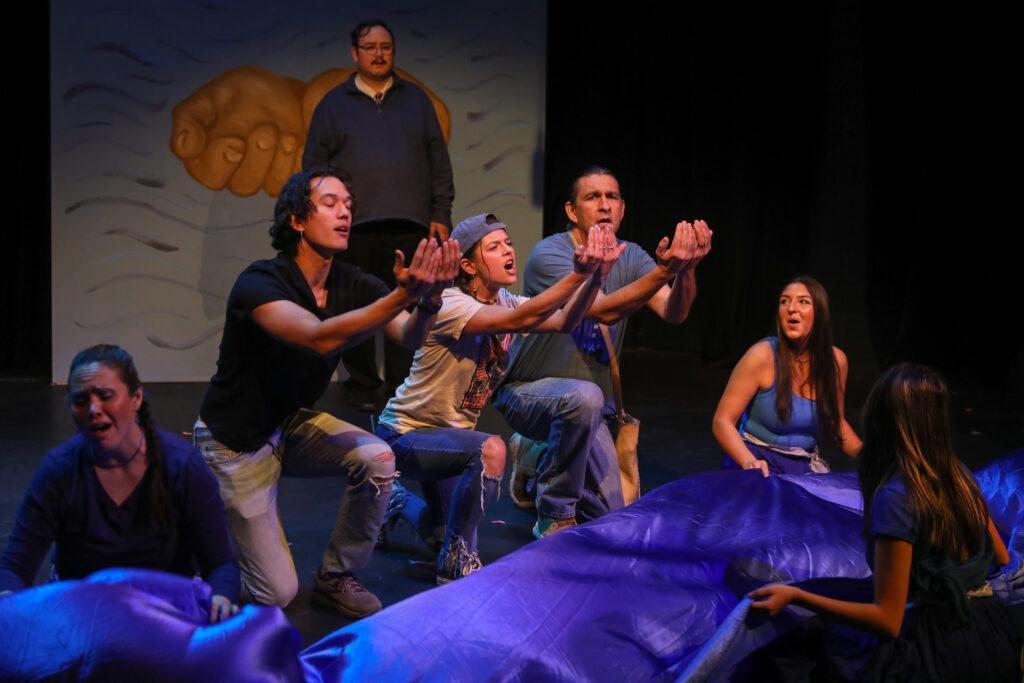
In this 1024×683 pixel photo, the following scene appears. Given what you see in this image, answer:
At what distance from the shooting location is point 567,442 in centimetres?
345

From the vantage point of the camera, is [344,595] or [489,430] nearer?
[344,595]

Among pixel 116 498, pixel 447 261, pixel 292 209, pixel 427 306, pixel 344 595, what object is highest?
pixel 292 209

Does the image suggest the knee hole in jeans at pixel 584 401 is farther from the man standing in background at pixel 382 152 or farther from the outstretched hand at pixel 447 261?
the man standing in background at pixel 382 152

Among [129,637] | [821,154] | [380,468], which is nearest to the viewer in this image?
[129,637]

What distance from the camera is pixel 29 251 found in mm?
6191

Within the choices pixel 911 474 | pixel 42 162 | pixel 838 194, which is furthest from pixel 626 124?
pixel 911 474

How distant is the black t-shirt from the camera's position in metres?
2.83

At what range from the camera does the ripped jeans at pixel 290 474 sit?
9.45 feet

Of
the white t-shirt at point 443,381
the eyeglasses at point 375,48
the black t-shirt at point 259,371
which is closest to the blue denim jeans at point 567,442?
the white t-shirt at point 443,381

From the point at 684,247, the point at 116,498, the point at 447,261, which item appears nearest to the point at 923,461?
the point at 447,261

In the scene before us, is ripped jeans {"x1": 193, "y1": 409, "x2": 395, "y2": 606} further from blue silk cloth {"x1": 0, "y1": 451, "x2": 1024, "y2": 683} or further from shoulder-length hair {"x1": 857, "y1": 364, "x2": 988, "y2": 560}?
shoulder-length hair {"x1": 857, "y1": 364, "x2": 988, "y2": 560}

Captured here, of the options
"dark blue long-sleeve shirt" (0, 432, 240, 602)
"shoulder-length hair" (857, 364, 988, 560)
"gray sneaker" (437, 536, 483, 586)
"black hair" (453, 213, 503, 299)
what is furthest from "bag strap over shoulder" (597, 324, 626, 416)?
"dark blue long-sleeve shirt" (0, 432, 240, 602)

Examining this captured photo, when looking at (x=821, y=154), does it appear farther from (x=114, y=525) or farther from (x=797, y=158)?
(x=114, y=525)

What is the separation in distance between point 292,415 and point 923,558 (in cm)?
162
